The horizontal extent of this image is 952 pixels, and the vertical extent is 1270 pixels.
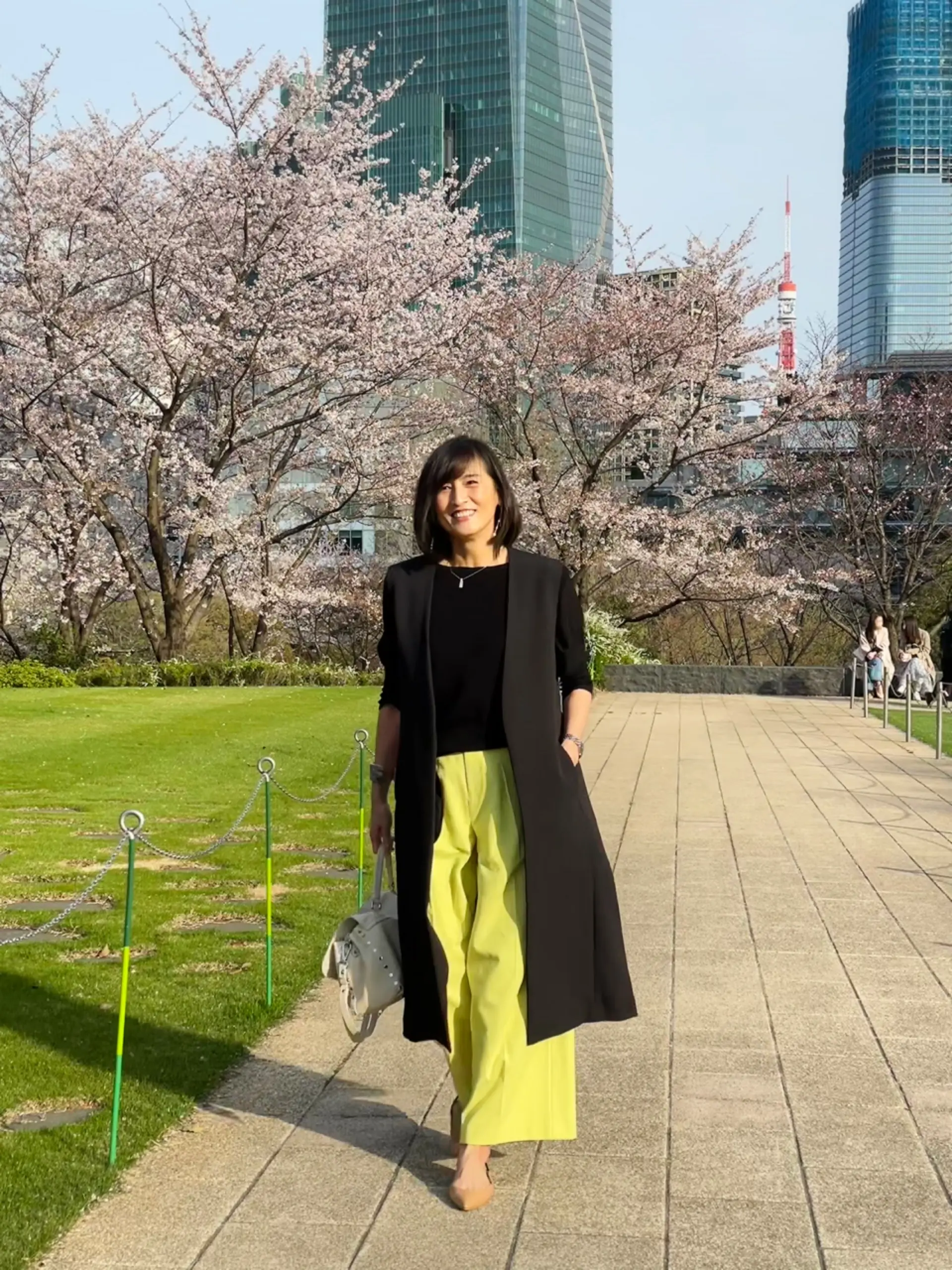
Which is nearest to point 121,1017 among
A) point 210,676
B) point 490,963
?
point 490,963

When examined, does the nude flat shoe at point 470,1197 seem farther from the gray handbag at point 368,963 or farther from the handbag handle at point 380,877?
the handbag handle at point 380,877

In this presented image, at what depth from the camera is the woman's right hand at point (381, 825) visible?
402 cm

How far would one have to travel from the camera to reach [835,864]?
355 inches

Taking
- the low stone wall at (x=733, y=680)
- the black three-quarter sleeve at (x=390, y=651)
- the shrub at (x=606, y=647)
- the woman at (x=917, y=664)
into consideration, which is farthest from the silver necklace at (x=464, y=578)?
the low stone wall at (x=733, y=680)

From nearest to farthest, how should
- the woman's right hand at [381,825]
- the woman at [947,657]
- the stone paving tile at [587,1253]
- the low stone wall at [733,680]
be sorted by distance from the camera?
1. the stone paving tile at [587,1253]
2. the woman's right hand at [381,825]
3. the woman at [947,657]
4. the low stone wall at [733,680]

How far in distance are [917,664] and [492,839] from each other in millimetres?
21040

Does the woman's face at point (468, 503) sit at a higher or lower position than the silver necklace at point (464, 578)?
higher

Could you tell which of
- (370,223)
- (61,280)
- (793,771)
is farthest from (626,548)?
(793,771)

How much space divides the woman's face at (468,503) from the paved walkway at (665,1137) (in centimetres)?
173

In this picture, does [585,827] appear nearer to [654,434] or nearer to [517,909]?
[517,909]

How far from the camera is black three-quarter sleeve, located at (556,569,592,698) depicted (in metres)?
3.91

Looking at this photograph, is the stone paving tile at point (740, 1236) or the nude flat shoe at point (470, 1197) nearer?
the stone paving tile at point (740, 1236)

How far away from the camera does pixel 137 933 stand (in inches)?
266

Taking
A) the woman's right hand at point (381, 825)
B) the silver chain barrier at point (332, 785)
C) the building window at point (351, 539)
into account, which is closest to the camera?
the woman's right hand at point (381, 825)
